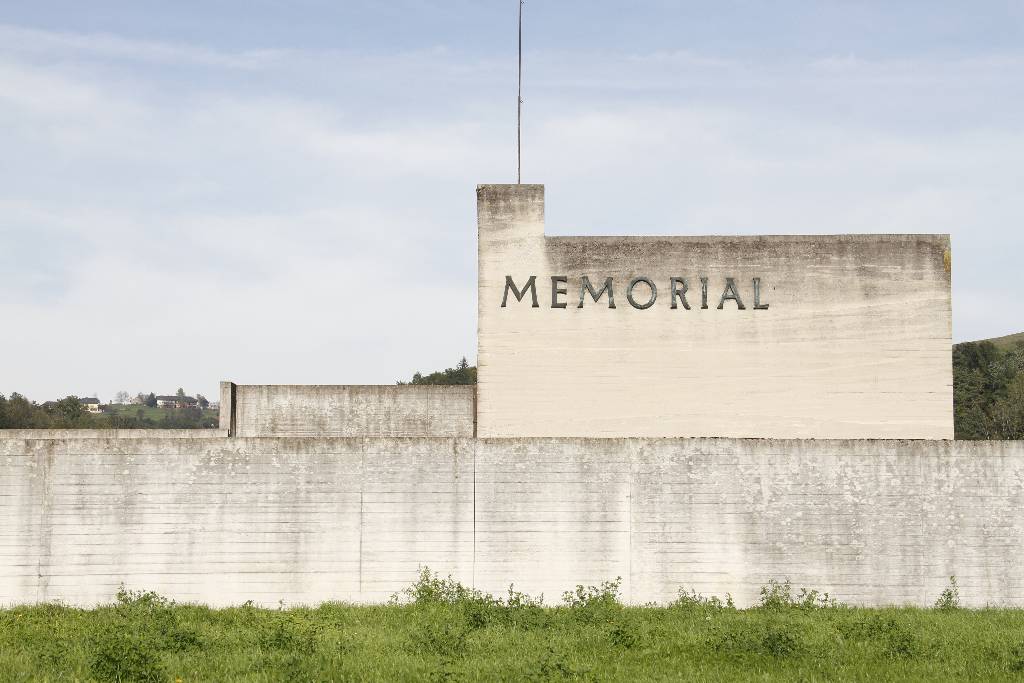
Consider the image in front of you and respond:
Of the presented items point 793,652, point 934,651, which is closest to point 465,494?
point 793,652

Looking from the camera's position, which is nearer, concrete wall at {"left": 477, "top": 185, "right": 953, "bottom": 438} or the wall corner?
concrete wall at {"left": 477, "top": 185, "right": 953, "bottom": 438}

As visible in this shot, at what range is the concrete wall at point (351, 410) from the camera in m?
32.3

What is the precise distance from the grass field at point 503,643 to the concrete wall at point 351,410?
1240 centimetres

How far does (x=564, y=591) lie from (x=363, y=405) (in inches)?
529

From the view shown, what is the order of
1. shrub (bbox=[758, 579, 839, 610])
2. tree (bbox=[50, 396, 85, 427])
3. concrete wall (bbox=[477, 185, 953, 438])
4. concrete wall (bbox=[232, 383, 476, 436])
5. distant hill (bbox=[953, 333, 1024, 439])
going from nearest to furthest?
shrub (bbox=[758, 579, 839, 610]) → concrete wall (bbox=[477, 185, 953, 438]) → concrete wall (bbox=[232, 383, 476, 436]) → distant hill (bbox=[953, 333, 1024, 439]) → tree (bbox=[50, 396, 85, 427])

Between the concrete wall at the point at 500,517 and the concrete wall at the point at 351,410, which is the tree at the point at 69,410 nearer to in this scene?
the concrete wall at the point at 351,410

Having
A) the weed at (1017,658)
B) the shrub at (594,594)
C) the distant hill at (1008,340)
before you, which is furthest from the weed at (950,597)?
the distant hill at (1008,340)

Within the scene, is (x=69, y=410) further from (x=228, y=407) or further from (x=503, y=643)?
(x=503, y=643)

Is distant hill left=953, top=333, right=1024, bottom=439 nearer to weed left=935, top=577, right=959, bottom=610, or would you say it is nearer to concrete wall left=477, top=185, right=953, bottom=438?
concrete wall left=477, top=185, right=953, bottom=438

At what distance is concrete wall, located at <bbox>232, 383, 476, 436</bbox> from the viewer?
32.3m

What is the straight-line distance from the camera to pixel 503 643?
16.2m

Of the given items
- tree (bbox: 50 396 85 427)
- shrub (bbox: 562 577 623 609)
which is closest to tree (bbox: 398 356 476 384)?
tree (bbox: 50 396 85 427)

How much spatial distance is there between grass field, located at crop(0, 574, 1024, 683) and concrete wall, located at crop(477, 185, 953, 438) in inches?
184

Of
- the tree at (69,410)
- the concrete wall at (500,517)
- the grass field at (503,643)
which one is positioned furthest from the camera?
the tree at (69,410)
